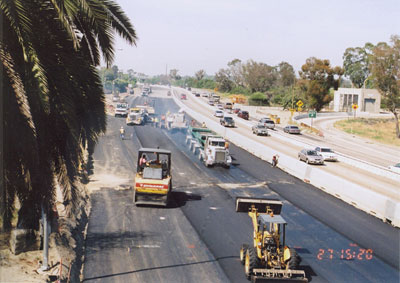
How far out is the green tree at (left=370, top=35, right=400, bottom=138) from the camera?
73500 mm

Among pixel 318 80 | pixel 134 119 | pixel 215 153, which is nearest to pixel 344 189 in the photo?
pixel 215 153

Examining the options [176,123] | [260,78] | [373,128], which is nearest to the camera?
[176,123]

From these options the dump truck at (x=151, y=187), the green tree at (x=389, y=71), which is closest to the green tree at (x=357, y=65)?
the green tree at (x=389, y=71)

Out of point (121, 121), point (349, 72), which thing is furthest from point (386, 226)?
point (349, 72)

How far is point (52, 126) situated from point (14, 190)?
173 cm

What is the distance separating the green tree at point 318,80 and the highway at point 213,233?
74861mm

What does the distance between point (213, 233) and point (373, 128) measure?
70.4m

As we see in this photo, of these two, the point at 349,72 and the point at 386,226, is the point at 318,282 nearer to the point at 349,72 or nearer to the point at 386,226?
the point at 386,226

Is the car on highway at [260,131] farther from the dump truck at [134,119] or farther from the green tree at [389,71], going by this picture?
the green tree at [389,71]

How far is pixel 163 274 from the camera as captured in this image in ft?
49.5

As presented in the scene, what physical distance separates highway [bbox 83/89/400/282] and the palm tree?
5515 mm

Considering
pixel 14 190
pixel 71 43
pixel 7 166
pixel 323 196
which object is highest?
pixel 71 43

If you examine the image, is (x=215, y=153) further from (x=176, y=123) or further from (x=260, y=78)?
(x=260, y=78)

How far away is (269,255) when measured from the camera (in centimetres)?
1500
